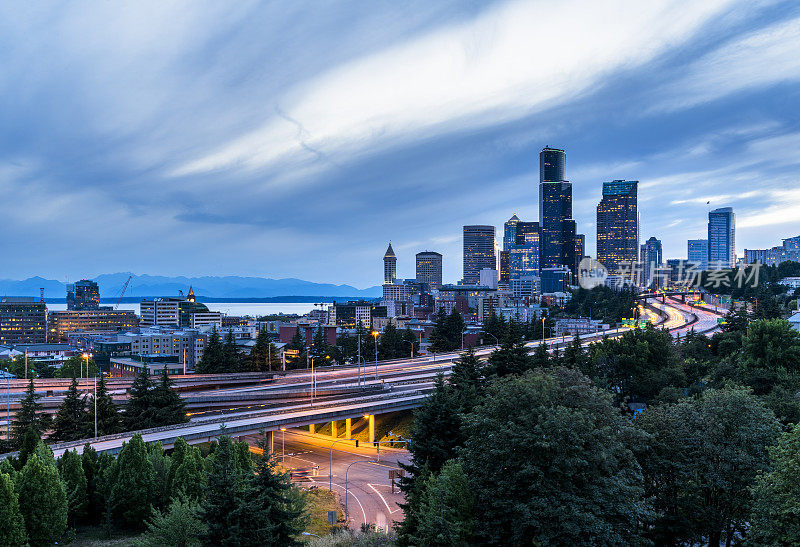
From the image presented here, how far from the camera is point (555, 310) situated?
190 metres

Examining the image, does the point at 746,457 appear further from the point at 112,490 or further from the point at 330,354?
the point at 330,354

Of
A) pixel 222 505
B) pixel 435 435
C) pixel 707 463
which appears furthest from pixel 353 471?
pixel 707 463

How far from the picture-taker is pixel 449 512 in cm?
2361

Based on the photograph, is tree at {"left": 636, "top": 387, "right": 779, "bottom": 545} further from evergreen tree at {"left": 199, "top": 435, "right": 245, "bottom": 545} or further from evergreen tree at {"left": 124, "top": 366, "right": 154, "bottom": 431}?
evergreen tree at {"left": 124, "top": 366, "right": 154, "bottom": 431}

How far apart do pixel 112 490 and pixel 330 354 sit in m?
70.9

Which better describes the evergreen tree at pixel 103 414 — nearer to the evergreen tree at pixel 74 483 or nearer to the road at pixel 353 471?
the road at pixel 353 471

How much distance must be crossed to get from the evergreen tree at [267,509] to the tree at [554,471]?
8544mm

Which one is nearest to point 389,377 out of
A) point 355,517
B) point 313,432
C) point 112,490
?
point 313,432

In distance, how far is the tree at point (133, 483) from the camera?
3159 cm

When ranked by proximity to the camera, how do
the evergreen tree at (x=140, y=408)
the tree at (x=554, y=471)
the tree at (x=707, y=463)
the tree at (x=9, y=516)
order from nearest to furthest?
the tree at (x=554, y=471)
the tree at (x=9, y=516)
the tree at (x=707, y=463)
the evergreen tree at (x=140, y=408)

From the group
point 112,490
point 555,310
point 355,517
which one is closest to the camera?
point 112,490

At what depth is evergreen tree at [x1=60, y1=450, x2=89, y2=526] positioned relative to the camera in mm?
31422

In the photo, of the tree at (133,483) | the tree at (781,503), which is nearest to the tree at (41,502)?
the tree at (133,483)

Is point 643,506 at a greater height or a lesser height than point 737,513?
greater
